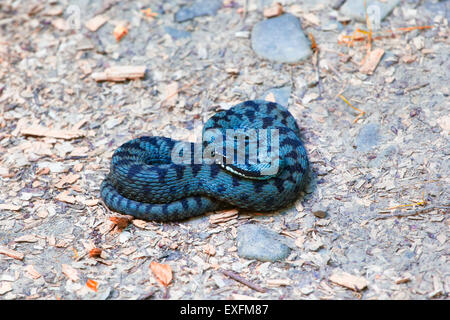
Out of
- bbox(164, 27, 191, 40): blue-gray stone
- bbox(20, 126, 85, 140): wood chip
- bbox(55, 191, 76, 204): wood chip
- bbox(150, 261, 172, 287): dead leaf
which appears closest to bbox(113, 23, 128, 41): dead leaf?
bbox(164, 27, 191, 40): blue-gray stone

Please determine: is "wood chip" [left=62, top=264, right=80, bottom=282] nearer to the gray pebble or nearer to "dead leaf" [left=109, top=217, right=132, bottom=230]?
"dead leaf" [left=109, top=217, right=132, bottom=230]

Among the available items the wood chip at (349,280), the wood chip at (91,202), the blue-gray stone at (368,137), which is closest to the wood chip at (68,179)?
the wood chip at (91,202)

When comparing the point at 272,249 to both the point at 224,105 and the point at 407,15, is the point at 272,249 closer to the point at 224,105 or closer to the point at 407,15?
the point at 224,105

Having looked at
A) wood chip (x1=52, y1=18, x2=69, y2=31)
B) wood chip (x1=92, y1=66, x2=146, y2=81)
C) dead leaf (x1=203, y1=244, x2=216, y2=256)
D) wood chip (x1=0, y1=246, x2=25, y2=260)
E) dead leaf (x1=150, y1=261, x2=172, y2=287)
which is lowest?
dead leaf (x1=203, y1=244, x2=216, y2=256)

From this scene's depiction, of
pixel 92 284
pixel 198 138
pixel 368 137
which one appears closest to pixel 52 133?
pixel 198 138

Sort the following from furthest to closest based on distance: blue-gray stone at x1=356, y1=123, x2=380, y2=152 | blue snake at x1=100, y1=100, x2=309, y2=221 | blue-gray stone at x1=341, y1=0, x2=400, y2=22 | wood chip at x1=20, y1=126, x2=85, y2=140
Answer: blue-gray stone at x1=341, y1=0, x2=400, y2=22 → wood chip at x1=20, y1=126, x2=85, y2=140 → blue-gray stone at x1=356, y1=123, x2=380, y2=152 → blue snake at x1=100, y1=100, x2=309, y2=221

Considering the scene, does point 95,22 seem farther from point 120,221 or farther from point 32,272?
point 32,272
